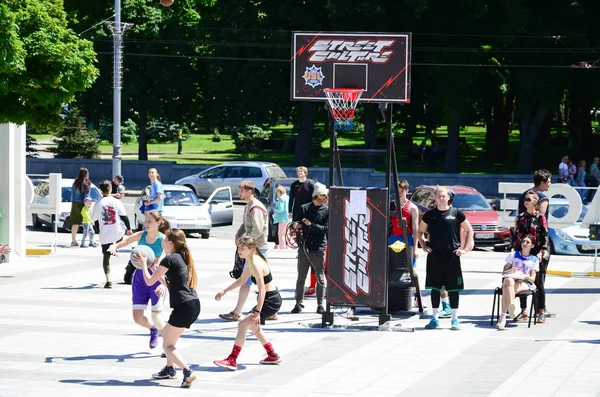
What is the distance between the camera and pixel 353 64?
522 inches

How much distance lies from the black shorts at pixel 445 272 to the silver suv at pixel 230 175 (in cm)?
2479

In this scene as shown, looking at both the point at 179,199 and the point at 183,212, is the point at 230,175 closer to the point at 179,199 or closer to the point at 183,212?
the point at 179,199

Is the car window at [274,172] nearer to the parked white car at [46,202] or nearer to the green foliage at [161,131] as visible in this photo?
the parked white car at [46,202]

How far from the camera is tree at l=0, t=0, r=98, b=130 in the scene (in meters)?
17.6

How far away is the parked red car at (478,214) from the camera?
24.3m

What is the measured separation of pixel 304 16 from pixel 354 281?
37.1 metres

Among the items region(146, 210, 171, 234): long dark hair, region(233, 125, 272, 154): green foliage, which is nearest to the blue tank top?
region(146, 210, 171, 234): long dark hair

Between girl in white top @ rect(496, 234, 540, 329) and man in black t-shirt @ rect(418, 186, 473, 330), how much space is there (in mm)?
659

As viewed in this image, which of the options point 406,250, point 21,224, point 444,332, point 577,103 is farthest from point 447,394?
point 577,103

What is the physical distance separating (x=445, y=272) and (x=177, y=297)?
453 centimetres

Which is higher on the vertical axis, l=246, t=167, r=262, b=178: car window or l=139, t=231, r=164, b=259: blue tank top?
l=246, t=167, r=262, b=178: car window

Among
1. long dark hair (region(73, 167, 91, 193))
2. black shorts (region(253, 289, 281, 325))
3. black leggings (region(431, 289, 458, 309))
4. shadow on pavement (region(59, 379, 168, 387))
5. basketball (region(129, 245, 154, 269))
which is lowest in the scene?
shadow on pavement (region(59, 379, 168, 387))

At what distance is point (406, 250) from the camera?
13.9 m

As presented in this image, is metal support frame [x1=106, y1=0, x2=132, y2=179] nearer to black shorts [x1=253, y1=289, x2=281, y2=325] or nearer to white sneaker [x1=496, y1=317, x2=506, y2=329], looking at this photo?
white sneaker [x1=496, y1=317, x2=506, y2=329]
